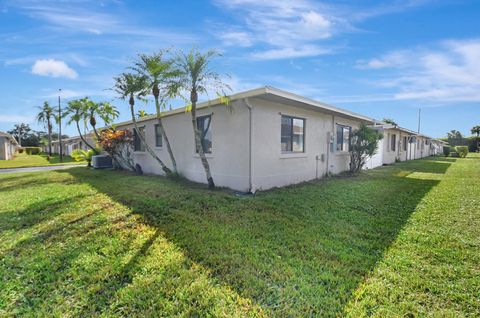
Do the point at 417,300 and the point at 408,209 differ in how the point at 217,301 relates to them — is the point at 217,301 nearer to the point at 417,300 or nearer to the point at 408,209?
the point at 417,300

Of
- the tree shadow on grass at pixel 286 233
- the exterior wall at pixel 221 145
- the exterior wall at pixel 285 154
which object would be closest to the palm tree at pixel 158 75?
the exterior wall at pixel 221 145

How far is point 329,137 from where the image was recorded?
1073 centimetres

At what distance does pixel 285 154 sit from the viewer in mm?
8469

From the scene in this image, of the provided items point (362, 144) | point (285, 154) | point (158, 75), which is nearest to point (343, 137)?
point (362, 144)

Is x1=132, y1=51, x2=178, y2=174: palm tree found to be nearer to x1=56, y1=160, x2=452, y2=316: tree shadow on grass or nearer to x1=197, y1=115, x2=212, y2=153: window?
x1=197, y1=115, x2=212, y2=153: window

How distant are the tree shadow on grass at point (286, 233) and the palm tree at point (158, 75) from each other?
124 inches

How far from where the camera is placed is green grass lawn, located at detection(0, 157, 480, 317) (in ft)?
8.38

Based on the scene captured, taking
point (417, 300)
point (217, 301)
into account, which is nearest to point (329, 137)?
point (417, 300)

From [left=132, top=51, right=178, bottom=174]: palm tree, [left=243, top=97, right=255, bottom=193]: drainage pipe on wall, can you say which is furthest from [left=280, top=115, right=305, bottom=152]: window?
[left=132, top=51, right=178, bottom=174]: palm tree

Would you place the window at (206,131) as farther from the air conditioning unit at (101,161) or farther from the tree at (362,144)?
the air conditioning unit at (101,161)

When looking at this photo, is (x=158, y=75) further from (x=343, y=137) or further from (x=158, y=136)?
(x=343, y=137)

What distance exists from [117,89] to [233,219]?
8778 millimetres

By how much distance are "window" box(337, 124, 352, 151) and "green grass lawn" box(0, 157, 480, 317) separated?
577 centimetres

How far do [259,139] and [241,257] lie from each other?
14.7ft
